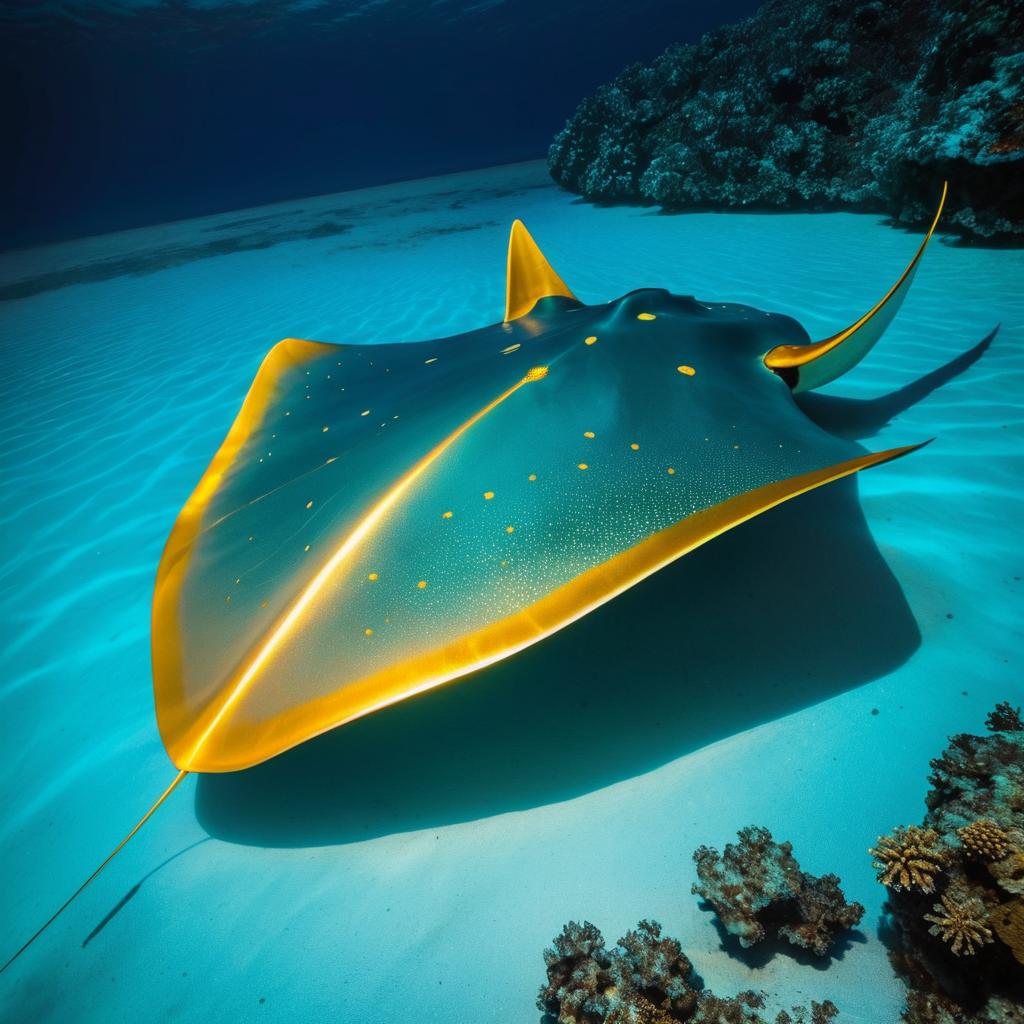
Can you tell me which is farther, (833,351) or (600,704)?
(833,351)

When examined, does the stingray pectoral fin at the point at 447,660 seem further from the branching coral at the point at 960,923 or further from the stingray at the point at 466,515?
the branching coral at the point at 960,923

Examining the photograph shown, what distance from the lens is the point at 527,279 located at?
148 inches

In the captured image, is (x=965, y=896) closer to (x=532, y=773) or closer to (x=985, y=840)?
(x=985, y=840)

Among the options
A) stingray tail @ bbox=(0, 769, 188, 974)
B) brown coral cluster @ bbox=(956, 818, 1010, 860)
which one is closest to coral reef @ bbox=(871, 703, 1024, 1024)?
brown coral cluster @ bbox=(956, 818, 1010, 860)

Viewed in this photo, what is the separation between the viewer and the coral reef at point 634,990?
3.65ft

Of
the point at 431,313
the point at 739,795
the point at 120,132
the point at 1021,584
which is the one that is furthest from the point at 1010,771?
the point at 120,132

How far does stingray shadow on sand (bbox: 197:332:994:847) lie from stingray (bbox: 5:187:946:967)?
1.64 feet

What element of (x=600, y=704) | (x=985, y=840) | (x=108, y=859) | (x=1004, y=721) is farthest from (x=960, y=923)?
(x=108, y=859)

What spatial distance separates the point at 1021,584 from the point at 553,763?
1873 millimetres

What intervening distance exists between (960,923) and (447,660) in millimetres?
1142

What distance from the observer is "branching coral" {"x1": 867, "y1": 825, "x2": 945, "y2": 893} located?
110 centimetres

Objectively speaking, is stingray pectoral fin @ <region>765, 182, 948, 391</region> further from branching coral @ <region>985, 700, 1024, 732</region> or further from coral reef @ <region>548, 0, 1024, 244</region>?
coral reef @ <region>548, 0, 1024, 244</region>

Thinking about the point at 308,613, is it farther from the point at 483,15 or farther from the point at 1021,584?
the point at 483,15

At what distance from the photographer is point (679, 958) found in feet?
3.94
